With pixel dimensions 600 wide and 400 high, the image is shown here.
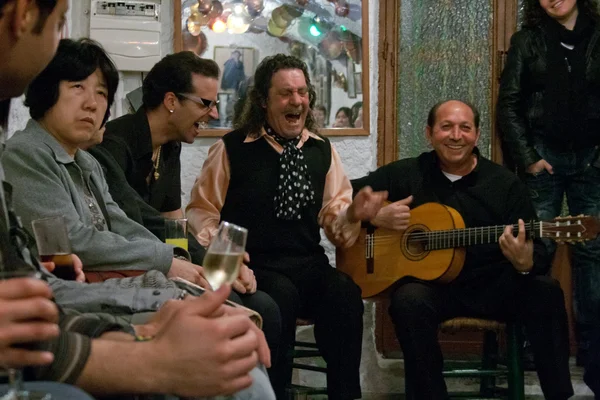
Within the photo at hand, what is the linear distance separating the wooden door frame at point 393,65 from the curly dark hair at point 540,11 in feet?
→ 0.40

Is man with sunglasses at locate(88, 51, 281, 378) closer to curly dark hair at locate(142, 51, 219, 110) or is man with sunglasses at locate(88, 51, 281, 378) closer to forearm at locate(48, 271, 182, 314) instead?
curly dark hair at locate(142, 51, 219, 110)

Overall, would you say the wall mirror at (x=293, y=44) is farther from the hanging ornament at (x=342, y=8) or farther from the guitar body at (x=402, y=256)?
the guitar body at (x=402, y=256)

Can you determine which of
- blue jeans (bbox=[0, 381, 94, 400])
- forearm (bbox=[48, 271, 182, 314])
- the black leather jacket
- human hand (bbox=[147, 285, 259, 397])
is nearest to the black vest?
the black leather jacket

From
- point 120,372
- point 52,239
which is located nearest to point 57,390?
point 120,372

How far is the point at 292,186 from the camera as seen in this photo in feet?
10.3

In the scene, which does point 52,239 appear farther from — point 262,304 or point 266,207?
point 266,207

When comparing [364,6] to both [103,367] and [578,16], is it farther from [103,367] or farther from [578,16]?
[103,367]

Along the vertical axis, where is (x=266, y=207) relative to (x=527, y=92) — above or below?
below

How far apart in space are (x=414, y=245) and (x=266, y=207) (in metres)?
0.62

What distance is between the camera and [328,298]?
9.89 ft

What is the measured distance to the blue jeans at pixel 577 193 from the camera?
139 inches

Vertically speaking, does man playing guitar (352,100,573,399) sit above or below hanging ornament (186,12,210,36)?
below

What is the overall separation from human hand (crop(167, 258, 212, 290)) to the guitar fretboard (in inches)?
46.5

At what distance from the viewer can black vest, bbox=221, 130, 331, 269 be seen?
3109 mm
